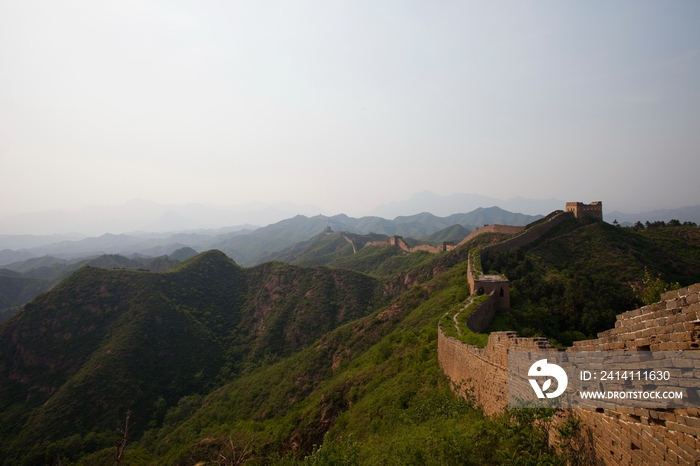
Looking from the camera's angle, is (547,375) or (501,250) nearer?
(547,375)

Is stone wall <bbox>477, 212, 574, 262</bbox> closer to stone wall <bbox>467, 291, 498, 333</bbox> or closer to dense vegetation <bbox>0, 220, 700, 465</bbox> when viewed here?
dense vegetation <bbox>0, 220, 700, 465</bbox>

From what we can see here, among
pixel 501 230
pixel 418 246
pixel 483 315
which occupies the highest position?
pixel 501 230

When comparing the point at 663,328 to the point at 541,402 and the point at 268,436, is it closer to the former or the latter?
the point at 541,402

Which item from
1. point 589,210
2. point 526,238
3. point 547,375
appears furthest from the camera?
point 589,210

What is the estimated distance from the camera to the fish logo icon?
5.54 metres

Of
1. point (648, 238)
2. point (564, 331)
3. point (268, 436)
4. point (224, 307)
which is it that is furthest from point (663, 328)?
point (224, 307)

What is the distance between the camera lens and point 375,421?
1258 cm

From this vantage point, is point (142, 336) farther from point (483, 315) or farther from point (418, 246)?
point (418, 246)

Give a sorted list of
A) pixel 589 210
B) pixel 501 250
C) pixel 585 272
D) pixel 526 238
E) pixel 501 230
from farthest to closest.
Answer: pixel 501 230 < pixel 589 210 < pixel 526 238 < pixel 501 250 < pixel 585 272

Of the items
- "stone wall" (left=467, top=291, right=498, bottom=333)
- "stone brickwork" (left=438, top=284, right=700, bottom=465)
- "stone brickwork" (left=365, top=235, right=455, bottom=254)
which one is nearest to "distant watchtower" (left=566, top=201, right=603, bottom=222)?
"stone brickwork" (left=365, top=235, right=455, bottom=254)

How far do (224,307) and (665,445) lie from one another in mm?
51008

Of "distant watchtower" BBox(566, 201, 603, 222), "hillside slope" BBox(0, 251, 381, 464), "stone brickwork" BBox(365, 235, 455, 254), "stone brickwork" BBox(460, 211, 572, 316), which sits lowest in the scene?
"hillside slope" BBox(0, 251, 381, 464)

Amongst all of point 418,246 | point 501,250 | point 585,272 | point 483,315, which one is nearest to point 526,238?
point 501,250

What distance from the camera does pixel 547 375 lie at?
5914mm
